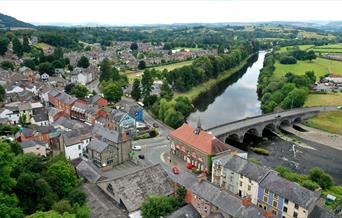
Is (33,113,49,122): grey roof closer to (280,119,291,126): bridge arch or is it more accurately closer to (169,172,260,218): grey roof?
(169,172,260,218): grey roof

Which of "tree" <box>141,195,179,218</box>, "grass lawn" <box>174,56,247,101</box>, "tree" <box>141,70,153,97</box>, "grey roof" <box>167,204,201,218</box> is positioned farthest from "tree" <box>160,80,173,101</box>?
"tree" <box>141,195,179,218</box>

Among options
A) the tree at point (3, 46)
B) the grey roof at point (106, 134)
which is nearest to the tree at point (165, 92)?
the grey roof at point (106, 134)

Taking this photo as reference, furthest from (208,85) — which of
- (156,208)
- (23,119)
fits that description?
(156,208)

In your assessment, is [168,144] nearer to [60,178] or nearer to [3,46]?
[60,178]

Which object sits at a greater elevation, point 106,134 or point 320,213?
point 106,134

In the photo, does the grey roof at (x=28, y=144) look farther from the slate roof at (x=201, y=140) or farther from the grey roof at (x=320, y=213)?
the grey roof at (x=320, y=213)

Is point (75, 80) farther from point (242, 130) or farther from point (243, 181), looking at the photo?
point (243, 181)

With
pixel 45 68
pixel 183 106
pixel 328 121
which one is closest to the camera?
pixel 183 106
